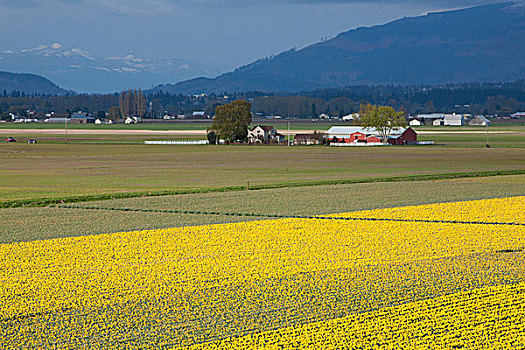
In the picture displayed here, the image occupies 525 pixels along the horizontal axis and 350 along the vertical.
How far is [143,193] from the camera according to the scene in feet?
128

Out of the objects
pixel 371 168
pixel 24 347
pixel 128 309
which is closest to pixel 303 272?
pixel 128 309

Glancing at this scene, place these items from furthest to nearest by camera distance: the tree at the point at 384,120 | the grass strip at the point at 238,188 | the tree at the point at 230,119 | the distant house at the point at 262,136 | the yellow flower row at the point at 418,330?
1. the tree at the point at 384,120
2. the distant house at the point at 262,136
3. the tree at the point at 230,119
4. the grass strip at the point at 238,188
5. the yellow flower row at the point at 418,330

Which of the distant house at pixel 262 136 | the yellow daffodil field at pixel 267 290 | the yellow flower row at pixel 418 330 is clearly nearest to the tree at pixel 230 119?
the distant house at pixel 262 136

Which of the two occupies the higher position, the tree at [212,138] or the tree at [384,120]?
the tree at [384,120]

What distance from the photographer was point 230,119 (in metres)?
115

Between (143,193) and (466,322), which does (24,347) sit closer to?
(466,322)

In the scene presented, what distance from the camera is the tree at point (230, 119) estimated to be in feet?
376

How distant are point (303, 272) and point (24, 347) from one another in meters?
7.41

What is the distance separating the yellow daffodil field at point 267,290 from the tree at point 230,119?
89.7 m

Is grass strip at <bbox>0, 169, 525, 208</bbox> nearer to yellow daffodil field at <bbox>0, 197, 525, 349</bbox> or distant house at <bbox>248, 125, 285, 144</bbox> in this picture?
yellow daffodil field at <bbox>0, 197, 525, 349</bbox>

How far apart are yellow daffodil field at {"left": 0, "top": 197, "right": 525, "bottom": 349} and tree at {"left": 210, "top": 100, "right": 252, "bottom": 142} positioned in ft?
294

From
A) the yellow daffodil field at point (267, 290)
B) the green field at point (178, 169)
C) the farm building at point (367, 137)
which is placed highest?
the yellow daffodil field at point (267, 290)

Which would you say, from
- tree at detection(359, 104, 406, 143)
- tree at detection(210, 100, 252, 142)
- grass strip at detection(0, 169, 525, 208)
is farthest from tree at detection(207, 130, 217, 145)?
grass strip at detection(0, 169, 525, 208)

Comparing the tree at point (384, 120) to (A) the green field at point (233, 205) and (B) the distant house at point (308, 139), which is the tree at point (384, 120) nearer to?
(B) the distant house at point (308, 139)
